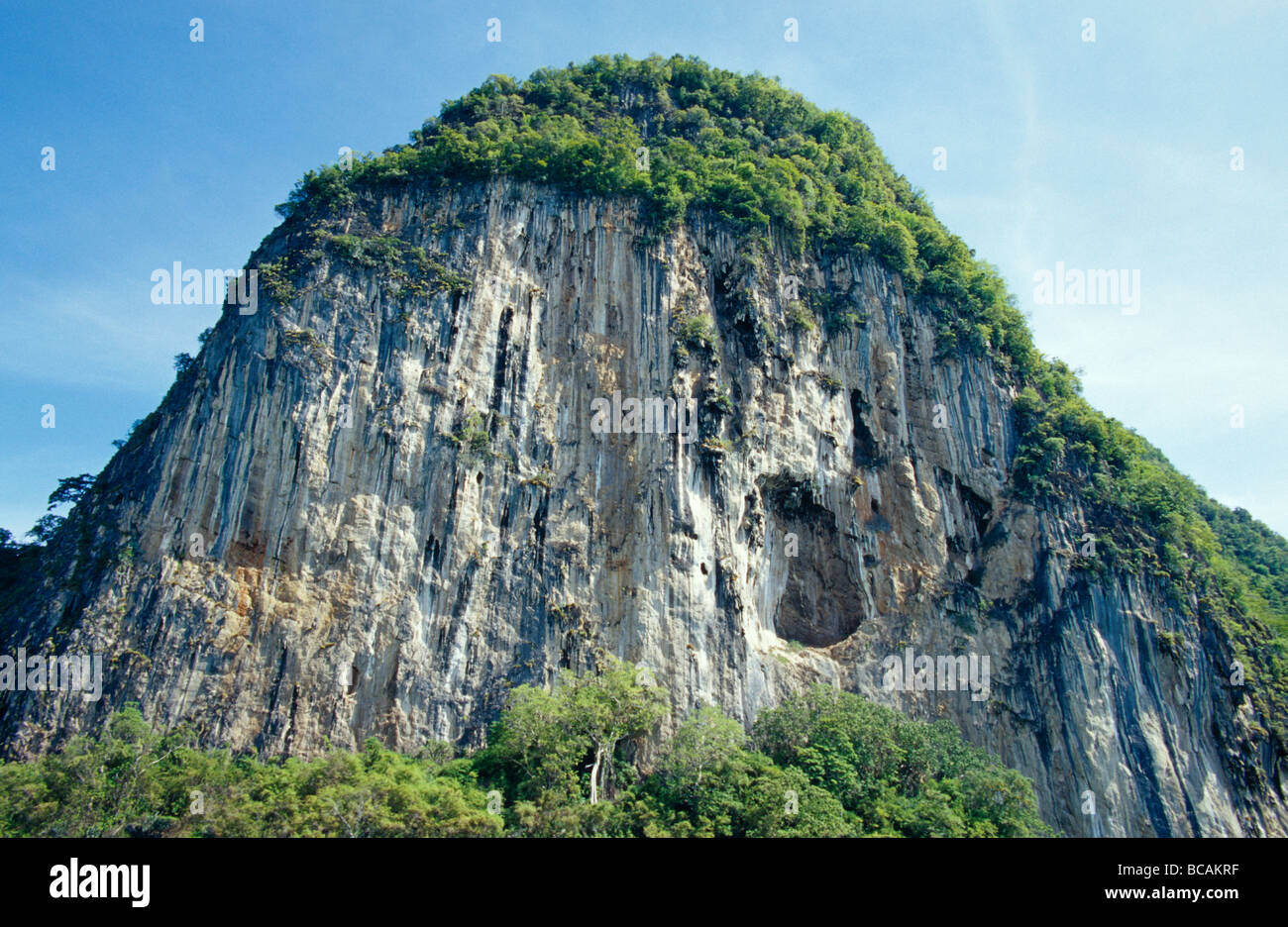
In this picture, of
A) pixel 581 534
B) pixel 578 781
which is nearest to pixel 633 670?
pixel 578 781

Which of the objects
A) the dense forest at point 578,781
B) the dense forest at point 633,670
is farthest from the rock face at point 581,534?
the dense forest at point 578,781

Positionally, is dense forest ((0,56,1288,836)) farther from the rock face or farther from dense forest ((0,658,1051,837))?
the rock face

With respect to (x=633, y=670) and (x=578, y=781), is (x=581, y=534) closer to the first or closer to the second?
(x=633, y=670)

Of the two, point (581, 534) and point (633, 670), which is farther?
point (581, 534)

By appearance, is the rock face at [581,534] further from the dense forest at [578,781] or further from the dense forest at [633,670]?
the dense forest at [578,781]

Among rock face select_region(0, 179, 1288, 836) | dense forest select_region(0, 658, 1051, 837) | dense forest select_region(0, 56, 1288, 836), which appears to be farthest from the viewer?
rock face select_region(0, 179, 1288, 836)

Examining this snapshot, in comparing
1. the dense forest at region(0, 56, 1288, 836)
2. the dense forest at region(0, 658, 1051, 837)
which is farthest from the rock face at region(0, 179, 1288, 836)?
the dense forest at region(0, 658, 1051, 837)
